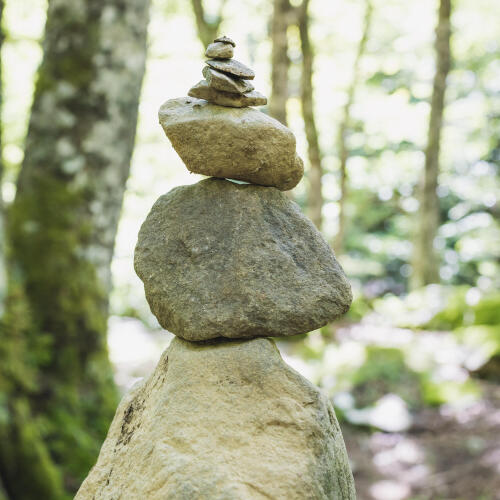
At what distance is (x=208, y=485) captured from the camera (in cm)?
205

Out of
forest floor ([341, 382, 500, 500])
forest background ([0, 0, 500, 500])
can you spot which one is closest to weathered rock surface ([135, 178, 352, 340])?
forest background ([0, 0, 500, 500])

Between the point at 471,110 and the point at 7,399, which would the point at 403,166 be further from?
the point at 7,399

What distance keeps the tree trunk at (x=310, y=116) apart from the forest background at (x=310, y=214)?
37 millimetres

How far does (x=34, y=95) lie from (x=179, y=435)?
13.0ft

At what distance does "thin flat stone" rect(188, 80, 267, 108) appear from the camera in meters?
2.35

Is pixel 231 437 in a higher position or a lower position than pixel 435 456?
higher

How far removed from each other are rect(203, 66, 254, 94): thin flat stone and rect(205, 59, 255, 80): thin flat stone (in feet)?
0.06

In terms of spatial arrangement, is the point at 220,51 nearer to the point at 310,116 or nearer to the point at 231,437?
the point at 231,437

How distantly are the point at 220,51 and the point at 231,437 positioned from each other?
59.0 inches

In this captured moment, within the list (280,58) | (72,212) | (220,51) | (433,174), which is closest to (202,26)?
(280,58)

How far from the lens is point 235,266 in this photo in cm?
233

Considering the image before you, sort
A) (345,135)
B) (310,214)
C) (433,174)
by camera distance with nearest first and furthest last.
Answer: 1. (310,214)
2. (433,174)
3. (345,135)

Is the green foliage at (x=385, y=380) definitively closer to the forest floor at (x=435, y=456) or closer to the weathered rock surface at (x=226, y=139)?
the forest floor at (x=435, y=456)

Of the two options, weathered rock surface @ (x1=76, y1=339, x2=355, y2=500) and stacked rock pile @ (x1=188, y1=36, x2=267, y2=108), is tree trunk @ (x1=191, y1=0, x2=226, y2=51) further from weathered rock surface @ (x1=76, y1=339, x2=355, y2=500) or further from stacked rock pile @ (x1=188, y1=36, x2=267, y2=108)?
weathered rock surface @ (x1=76, y1=339, x2=355, y2=500)
